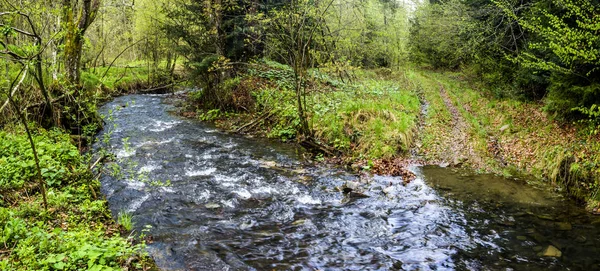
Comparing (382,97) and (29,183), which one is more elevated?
(382,97)

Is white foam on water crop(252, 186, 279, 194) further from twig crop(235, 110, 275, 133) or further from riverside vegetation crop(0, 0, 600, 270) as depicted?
twig crop(235, 110, 275, 133)

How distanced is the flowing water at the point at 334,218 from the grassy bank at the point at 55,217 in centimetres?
58

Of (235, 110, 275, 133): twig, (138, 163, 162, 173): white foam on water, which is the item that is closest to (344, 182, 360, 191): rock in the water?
(138, 163, 162, 173): white foam on water

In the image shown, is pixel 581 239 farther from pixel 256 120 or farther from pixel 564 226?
pixel 256 120

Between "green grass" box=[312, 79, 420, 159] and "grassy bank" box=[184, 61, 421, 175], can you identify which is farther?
"grassy bank" box=[184, 61, 421, 175]

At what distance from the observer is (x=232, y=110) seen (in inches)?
595

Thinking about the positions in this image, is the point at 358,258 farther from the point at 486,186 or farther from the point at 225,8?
the point at 225,8

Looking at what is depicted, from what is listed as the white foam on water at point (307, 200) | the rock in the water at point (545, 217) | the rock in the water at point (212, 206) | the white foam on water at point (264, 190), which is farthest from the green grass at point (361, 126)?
the rock in the water at point (212, 206)

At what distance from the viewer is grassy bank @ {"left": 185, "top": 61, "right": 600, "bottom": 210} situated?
851cm

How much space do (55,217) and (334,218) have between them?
4.69 metres

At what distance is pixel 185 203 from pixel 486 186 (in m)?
6.92

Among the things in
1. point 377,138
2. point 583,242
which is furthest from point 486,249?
point 377,138

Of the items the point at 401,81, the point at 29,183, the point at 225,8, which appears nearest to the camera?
the point at 29,183

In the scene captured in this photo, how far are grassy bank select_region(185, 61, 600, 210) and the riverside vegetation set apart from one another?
52mm
